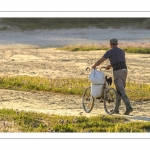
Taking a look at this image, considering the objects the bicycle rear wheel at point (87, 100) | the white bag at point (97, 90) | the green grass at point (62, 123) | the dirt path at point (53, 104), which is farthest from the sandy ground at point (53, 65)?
the green grass at point (62, 123)

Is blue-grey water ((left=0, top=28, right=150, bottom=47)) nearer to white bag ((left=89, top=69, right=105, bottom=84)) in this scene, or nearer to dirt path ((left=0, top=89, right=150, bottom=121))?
dirt path ((left=0, top=89, right=150, bottom=121))

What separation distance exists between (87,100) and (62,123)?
2115 mm

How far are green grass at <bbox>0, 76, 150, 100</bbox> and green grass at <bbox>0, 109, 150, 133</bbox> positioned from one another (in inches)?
153

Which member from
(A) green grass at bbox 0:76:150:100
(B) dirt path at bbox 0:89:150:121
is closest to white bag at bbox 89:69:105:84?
(B) dirt path at bbox 0:89:150:121

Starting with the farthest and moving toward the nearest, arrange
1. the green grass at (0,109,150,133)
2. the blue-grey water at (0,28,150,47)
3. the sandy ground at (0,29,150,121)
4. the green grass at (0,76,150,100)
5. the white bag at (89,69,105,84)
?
1. the blue-grey water at (0,28,150,47)
2. the green grass at (0,76,150,100)
3. the sandy ground at (0,29,150,121)
4. the white bag at (89,69,105,84)
5. the green grass at (0,109,150,133)

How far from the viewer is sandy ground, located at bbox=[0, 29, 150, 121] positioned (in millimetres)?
13531

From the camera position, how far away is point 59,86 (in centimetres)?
1666

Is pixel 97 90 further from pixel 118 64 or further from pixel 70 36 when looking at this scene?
pixel 70 36

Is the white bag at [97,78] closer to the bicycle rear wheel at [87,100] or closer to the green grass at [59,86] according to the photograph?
the bicycle rear wheel at [87,100]

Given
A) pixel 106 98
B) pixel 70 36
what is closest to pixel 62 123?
pixel 106 98
